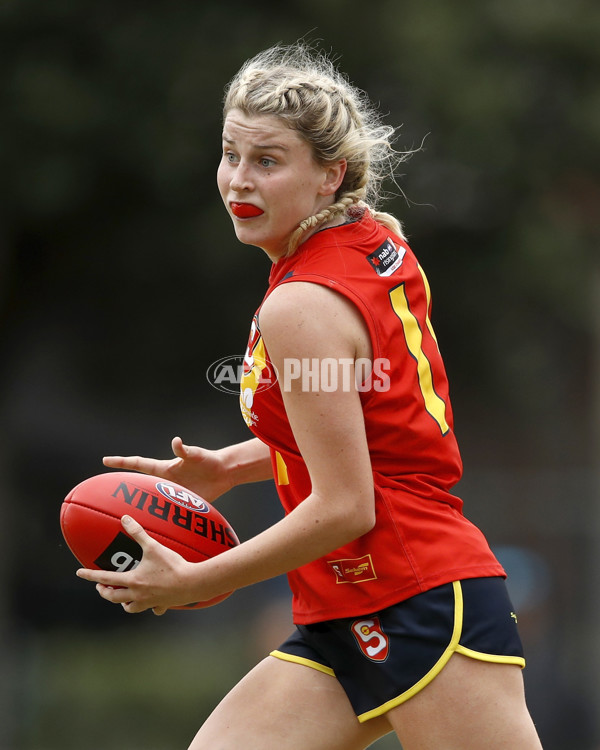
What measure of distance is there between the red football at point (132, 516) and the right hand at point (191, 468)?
22 cm

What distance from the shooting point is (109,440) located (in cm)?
1177

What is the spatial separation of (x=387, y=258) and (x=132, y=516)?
97 cm

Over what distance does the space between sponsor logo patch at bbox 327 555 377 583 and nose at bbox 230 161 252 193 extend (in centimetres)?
97

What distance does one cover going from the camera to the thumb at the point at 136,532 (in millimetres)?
2762

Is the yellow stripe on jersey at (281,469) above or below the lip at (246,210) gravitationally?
below

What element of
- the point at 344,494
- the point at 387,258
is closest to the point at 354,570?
the point at 344,494

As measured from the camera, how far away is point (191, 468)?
359 cm

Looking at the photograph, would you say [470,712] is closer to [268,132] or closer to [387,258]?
[387,258]

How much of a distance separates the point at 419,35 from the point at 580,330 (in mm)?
3695

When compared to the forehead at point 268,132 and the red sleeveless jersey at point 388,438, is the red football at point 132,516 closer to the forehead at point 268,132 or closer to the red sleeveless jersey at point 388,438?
the red sleeveless jersey at point 388,438

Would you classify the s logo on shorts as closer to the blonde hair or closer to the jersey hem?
the jersey hem

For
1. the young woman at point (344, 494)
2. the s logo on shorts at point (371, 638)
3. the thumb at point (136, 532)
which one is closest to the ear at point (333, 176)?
the young woman at point (344, 494)

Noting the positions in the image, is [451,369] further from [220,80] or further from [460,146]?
[220,80]

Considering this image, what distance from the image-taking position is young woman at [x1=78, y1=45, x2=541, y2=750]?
2.70 metres
